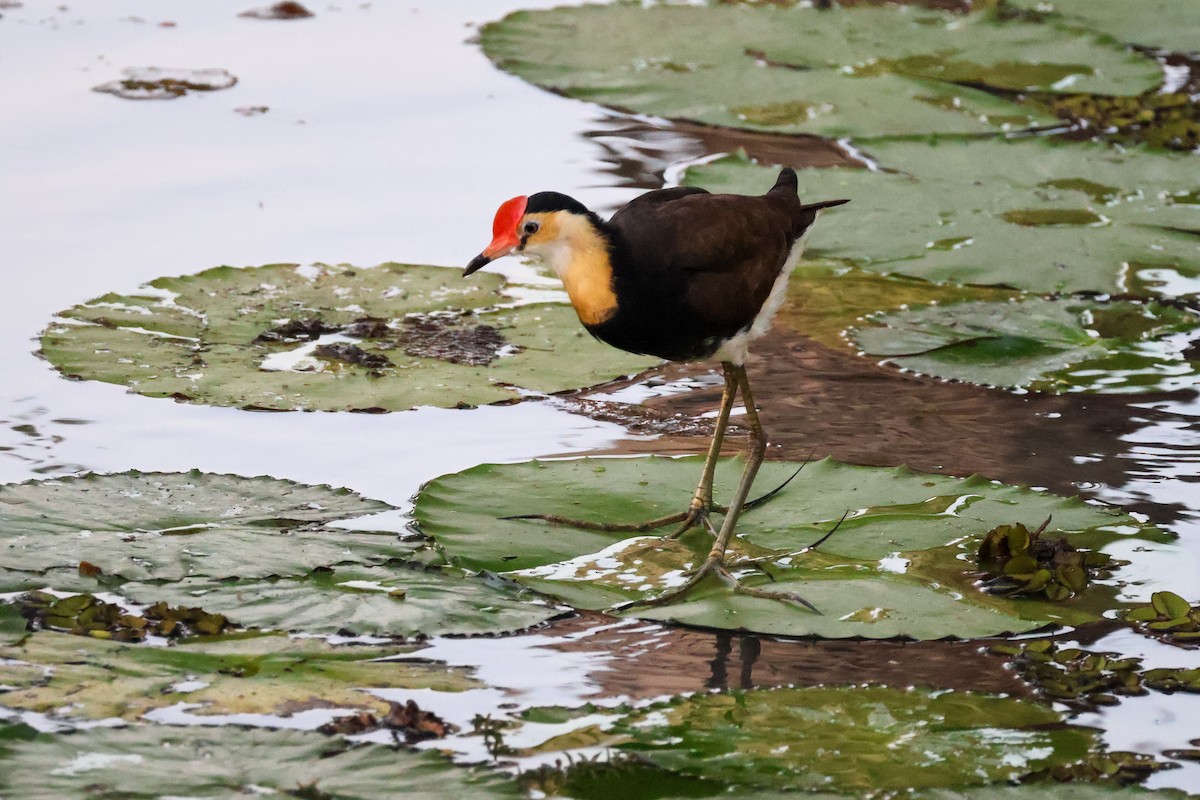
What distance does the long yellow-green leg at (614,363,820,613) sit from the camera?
11.0ft

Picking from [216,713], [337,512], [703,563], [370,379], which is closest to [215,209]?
[370,379]

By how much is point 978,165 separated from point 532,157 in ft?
6.15

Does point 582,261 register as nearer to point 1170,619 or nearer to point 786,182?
point 786,182

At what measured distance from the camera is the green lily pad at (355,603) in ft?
9.99

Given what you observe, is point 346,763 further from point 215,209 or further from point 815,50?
point 815,50

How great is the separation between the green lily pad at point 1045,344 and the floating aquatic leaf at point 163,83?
3762 millimetres

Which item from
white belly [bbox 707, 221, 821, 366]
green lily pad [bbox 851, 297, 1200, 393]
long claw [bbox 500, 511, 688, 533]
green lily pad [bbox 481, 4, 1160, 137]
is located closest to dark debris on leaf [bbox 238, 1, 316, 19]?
green lily pad [bbox 481, 4, 1160, 137]

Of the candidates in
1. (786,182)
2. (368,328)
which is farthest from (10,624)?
(786,182)

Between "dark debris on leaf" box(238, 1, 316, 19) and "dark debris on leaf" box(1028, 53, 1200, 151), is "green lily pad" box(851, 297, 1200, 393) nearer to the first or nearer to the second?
"dark debris on leaf" box(1028, 53, 1200, 151)

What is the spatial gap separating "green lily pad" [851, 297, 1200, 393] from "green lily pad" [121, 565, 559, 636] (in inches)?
84.4

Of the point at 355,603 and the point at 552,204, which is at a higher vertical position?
the point at 552,204

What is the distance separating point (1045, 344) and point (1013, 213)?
1.04 meters

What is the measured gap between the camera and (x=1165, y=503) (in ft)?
13.2

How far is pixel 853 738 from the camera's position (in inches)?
109
